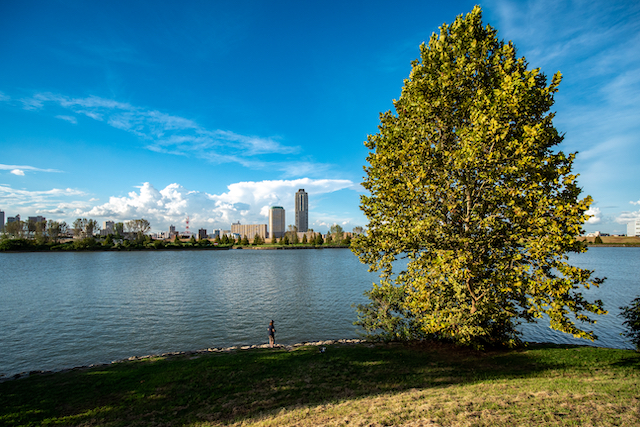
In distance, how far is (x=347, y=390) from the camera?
11.6 metres

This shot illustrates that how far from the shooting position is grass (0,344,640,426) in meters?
8.78

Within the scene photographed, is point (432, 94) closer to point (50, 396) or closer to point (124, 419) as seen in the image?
point (124, 419)

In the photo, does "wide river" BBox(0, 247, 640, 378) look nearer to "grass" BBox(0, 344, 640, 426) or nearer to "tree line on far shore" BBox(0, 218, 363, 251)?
"grass" BBox(0, 344, 640, 426)

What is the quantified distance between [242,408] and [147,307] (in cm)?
2820

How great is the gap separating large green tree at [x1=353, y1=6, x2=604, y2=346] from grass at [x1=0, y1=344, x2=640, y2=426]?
6.34 ft

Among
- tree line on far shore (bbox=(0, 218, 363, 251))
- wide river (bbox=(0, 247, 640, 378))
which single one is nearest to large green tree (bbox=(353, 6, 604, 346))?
wide river (bbox=(0, 247, 640, 378))

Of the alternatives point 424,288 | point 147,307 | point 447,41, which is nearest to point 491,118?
point 447,41

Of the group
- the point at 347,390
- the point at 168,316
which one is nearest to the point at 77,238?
the point at 168,316

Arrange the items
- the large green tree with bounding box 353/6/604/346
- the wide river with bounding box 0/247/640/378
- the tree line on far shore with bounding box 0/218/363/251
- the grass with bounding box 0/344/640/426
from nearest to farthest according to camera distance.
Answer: the grass with bounding box 0/344/640/426
the large green tree with bounding box 353/6/604/346
the wide river with bounding box 0/247/640/378
the tree line on far shore with bounding box 0/218/363/251

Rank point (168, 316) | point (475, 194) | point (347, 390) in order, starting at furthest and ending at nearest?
point (168, 316) → point (475, 194) → point (347, 390)

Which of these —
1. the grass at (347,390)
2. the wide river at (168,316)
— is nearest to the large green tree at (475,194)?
the grass at (347,390)

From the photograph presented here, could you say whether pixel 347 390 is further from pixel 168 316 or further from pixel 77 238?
pixel 77 238

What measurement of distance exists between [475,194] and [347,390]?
33.8 feet

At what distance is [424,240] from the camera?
13656mm
